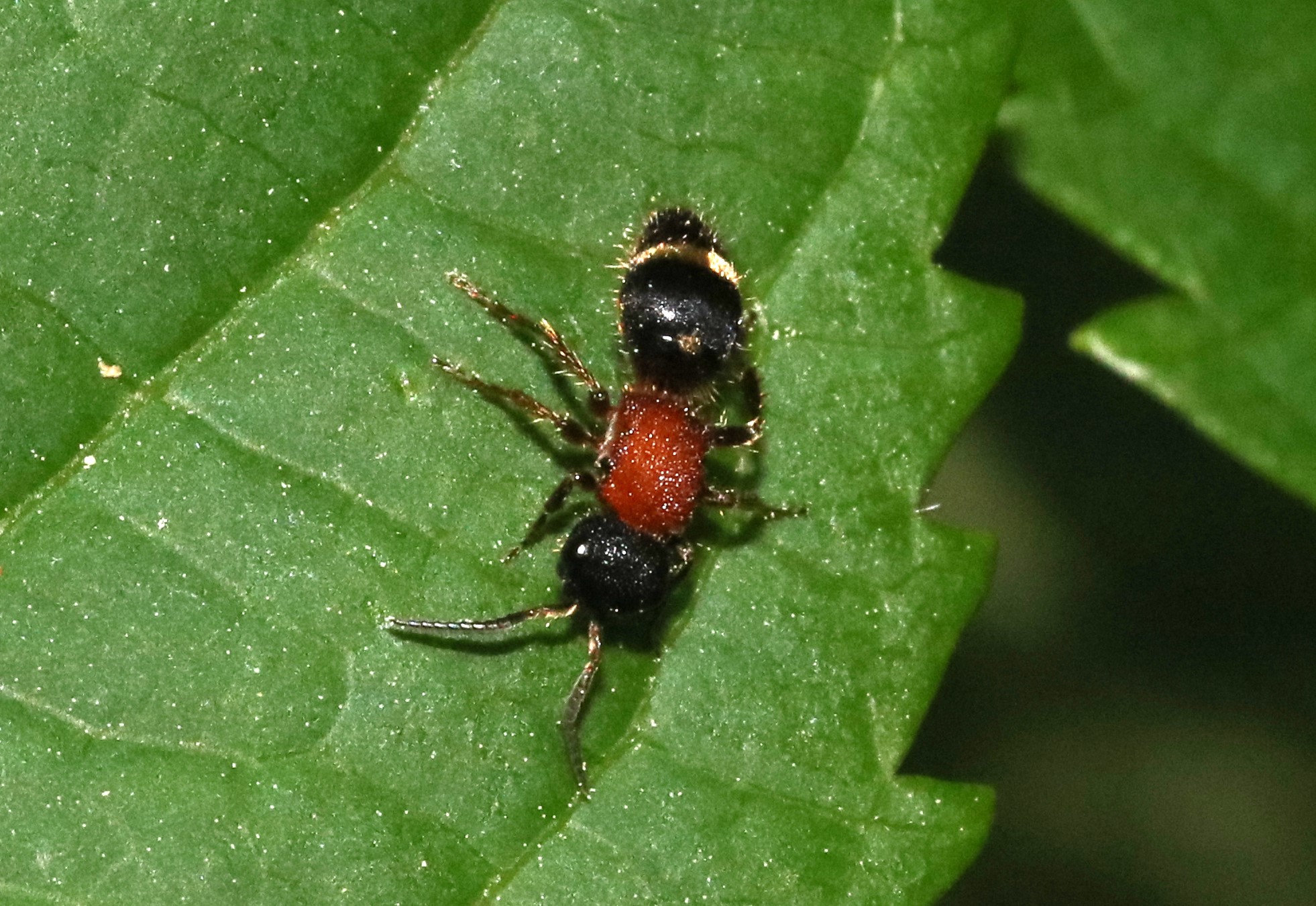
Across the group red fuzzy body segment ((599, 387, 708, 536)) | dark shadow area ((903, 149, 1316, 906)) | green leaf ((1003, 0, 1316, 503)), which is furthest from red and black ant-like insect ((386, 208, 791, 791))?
dark shadow area ((903, 149, 1316, 906))

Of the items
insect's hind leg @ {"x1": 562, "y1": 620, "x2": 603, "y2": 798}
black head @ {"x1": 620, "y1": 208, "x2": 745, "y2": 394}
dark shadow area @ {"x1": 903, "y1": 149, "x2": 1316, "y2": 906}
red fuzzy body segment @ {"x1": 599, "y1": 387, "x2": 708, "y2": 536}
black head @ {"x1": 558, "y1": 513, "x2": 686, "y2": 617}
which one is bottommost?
dark shadow area @ {"x1": 903, "y1": 149, "x2": 1316, "y2": 906}

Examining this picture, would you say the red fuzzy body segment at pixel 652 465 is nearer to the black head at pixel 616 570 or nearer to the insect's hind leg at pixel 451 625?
the black head at pixel 616 570

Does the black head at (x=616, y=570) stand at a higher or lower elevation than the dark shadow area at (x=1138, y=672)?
higher

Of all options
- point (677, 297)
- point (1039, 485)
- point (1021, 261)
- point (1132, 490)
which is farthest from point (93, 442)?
point (1132, 490)

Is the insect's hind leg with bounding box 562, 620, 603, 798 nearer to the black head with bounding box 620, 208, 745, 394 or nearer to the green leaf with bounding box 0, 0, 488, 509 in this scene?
the black head with bounding box 620, 208, 745, 394

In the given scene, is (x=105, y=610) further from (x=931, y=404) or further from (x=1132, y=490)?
(x=1132, y=490)


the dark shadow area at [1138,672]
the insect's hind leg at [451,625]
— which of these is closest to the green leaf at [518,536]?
the insect's hind leg at [451,625]
